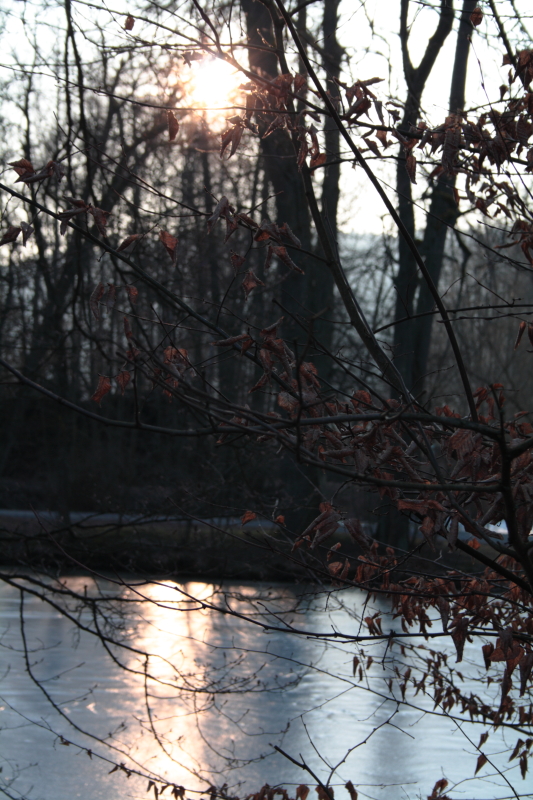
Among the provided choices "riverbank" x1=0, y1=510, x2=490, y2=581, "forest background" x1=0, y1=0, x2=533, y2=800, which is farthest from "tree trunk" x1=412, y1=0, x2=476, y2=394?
"riverbank" x1=0, y1=510, x2=490, y2=581

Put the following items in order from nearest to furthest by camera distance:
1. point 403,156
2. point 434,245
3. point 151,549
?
point 403,156 < point 151,549 < point 434,245

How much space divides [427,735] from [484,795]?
3.86 feet

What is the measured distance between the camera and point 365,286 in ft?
64.2

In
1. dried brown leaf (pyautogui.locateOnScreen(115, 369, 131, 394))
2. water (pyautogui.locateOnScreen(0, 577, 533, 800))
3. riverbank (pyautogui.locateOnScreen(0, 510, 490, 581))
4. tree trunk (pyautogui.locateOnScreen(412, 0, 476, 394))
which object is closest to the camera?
dried brown leaf (pyautogui.locateOnScreen(115, 369, 131, 394))

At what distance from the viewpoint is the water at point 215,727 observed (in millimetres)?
4793

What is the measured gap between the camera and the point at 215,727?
6.09m

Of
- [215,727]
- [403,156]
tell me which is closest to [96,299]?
[403,156]

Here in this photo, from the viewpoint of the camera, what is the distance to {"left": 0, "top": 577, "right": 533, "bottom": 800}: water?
189 inches

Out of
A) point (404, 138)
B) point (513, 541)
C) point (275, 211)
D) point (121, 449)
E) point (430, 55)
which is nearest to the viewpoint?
point (513, 541)

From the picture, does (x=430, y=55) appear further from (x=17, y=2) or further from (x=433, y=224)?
(x=17, y=2)

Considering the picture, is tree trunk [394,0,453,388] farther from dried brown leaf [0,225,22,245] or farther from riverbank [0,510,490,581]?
dried brown leaf [0,225,22,245]

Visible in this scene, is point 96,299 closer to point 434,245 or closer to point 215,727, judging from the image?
point 215,727

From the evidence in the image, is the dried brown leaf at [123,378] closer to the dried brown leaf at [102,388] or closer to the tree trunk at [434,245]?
the dried brown leaf at [102,388]

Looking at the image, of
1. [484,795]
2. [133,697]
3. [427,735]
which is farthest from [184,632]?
[484,795]
